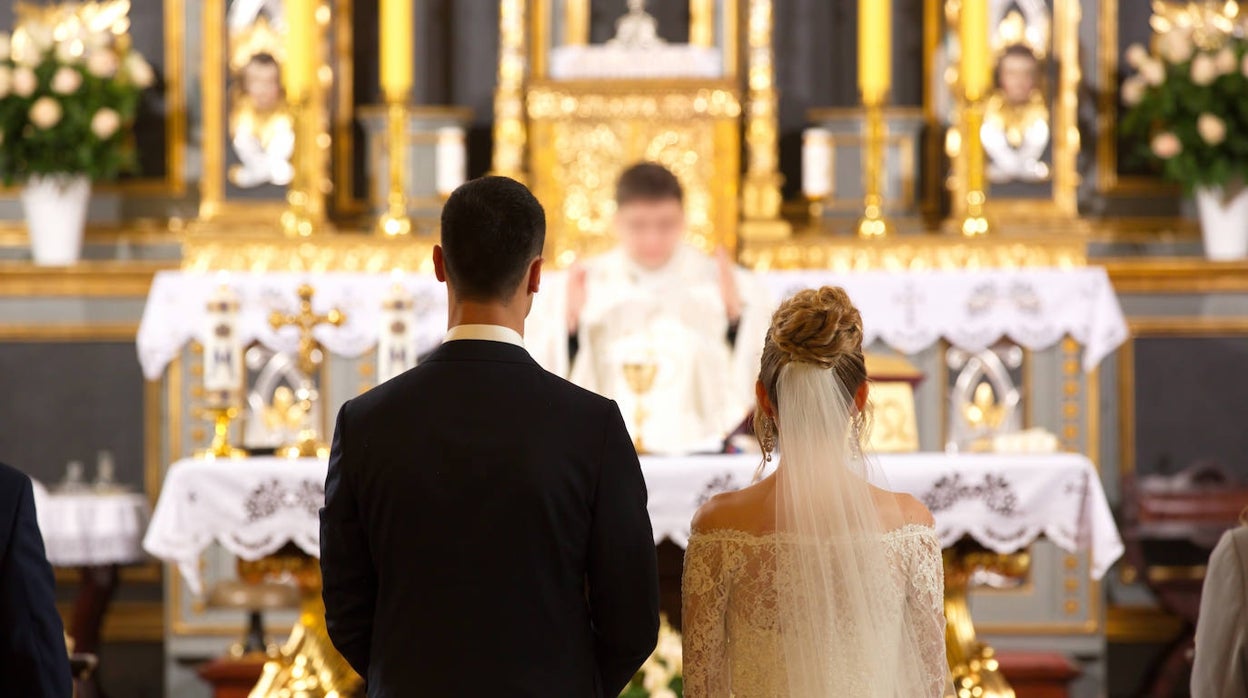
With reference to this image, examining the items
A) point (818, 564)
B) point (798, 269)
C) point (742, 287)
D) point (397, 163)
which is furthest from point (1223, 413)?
point (818, 564)

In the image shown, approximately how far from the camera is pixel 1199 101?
7352 mm

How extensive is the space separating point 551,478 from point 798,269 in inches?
197

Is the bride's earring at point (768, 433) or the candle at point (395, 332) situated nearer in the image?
the bride's earring at point (768, 433)

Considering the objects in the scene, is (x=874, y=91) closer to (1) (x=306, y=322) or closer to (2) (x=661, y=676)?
(1) (x=306, y=322)

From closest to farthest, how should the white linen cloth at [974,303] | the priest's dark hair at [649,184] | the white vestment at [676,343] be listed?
the priest's dark hair at [649,184]
the white vestment at [676,343]
the white linen cloth at [974,303]

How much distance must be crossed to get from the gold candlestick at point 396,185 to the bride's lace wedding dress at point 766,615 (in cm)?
468

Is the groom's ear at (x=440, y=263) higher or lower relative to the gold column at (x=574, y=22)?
lower

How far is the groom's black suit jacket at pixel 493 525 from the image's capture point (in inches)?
97.1

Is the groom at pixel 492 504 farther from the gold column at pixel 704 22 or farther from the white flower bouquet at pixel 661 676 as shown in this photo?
the gold column at pixel 704 22

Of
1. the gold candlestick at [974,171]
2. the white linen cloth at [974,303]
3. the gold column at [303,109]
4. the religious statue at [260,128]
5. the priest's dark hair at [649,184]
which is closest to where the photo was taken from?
the priest's dark hair at [649,184]

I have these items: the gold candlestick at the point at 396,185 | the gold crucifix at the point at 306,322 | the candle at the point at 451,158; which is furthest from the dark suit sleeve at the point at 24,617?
the candle at the point at 451,158

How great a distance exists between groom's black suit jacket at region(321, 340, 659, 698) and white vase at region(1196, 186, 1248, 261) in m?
5.72

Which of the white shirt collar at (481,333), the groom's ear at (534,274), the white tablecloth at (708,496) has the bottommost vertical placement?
the white tablecloth at (708,496)

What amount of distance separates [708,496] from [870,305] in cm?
265
